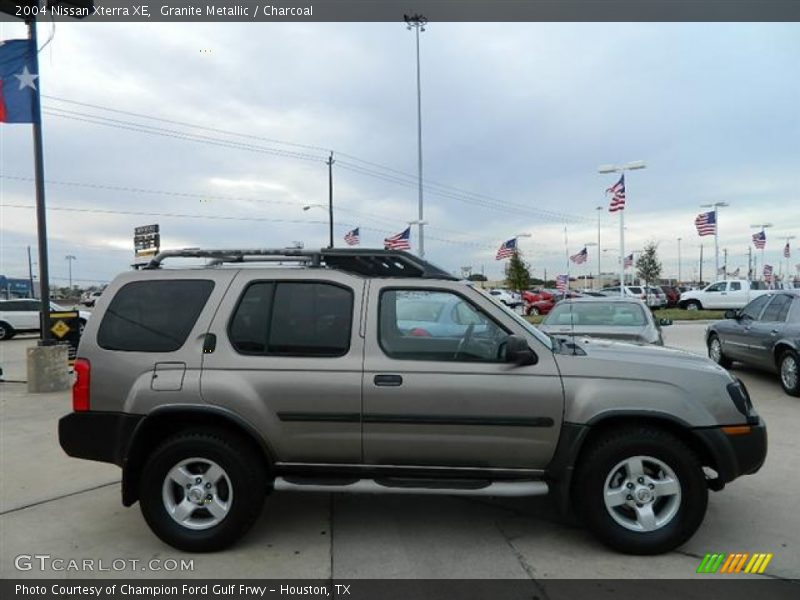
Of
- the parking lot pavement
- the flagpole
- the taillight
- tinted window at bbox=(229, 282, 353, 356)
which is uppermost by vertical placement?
the flagpole

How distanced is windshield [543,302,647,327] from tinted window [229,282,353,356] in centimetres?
507

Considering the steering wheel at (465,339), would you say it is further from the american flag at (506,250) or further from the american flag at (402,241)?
the american flag at (506,250)

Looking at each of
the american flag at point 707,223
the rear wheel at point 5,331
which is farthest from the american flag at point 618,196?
the rear wheel at point 5,331

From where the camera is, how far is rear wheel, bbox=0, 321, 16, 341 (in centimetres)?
2112

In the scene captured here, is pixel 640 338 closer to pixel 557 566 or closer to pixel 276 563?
pixel 557 566

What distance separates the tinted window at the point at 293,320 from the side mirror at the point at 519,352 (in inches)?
40.7

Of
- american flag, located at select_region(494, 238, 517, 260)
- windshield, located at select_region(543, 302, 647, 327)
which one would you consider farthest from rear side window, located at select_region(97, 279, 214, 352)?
american flag, located at select_region(494, 238, 517, 260)

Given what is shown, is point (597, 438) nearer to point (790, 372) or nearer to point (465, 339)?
point (465, 339)

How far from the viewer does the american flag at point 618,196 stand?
2462cm

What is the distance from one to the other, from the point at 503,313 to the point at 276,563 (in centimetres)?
212

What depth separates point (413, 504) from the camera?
4.36 m

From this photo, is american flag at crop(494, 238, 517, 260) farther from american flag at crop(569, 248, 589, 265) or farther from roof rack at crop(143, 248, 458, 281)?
roof rack at crop(143, 248, 458, 281)

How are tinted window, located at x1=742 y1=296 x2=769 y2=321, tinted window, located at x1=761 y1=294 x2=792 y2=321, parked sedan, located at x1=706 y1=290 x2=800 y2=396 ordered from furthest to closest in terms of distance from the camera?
tinted window, located at x1=742 y1=296 x2=769 y2=321 < tinted window, located at x1=761 y1=294 x2=792 y2=321 < parked sedan, located at x1=706 y1=290 x2=800 y2=396
